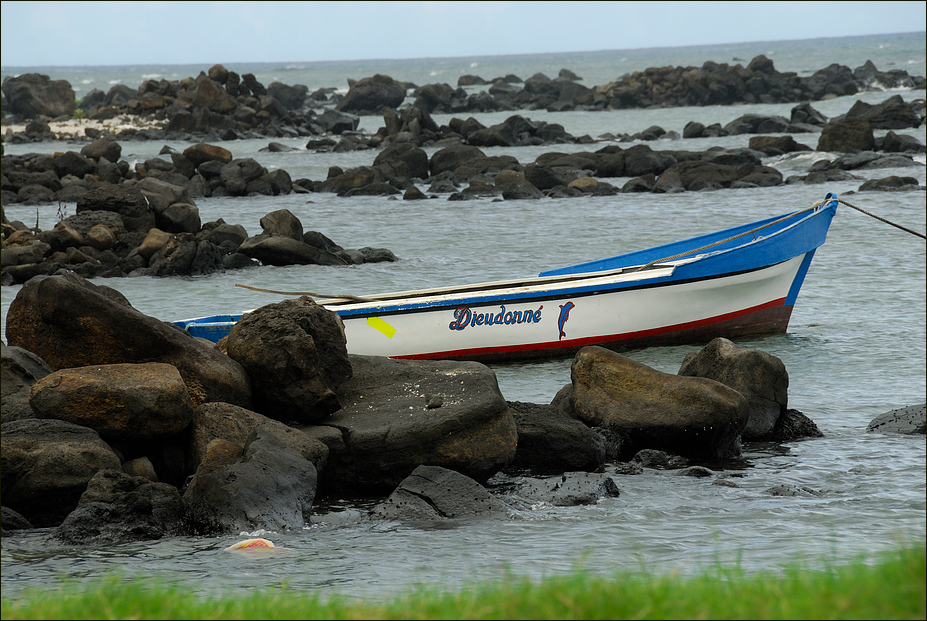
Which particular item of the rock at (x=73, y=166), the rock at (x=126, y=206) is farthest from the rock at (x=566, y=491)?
the rock at (x=73, y=166)

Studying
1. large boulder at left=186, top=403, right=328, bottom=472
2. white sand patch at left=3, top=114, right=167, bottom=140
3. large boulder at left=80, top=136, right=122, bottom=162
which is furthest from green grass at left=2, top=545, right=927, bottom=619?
white sand patch at left=3, top=114, right=167, bottom=140

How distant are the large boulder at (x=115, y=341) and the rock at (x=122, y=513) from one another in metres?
1.40

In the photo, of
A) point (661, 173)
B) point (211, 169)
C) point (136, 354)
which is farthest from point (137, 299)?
point (661, 173)

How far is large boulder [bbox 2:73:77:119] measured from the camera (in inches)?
2418

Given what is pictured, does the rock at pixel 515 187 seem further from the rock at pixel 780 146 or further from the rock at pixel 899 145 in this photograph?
the rock at pixel 899 145

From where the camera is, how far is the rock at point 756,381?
28.7ft

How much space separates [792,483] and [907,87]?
68142 millimetres

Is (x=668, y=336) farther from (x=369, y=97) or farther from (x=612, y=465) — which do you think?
(x=369, y=97)

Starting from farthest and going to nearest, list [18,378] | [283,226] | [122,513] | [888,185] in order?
[888,185]
[283,226]
[18,378]
[122,513]

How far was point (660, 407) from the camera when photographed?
329 inches

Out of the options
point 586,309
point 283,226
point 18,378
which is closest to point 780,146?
point 283,226

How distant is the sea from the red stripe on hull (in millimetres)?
134

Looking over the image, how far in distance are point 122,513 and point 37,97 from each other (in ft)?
203

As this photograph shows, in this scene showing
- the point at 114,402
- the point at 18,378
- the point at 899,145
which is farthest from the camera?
the point at 899,145
